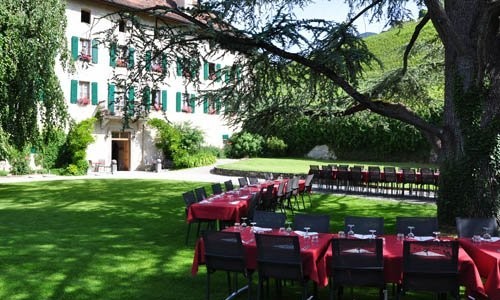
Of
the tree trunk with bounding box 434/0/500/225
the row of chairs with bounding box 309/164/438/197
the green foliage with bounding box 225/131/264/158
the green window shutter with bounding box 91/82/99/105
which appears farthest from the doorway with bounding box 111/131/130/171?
the tree trunk with bounding box 434/0/500/225

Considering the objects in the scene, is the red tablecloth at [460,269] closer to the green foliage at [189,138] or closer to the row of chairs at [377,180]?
the row of chairs at [377,180]

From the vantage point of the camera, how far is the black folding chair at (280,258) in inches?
208

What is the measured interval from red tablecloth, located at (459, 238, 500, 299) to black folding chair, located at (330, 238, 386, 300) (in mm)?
1042

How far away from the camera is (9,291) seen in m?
6.25

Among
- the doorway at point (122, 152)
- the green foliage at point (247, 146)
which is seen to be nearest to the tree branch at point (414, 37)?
the doorway at point (122, 152)

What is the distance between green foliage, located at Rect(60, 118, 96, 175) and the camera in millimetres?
25969

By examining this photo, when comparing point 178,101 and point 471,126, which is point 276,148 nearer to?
point 178,101

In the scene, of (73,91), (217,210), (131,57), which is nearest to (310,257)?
(217,210)

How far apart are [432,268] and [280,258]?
1.53 meters

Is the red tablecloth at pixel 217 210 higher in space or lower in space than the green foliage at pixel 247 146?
lower

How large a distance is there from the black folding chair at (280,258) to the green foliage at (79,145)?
2209 cm

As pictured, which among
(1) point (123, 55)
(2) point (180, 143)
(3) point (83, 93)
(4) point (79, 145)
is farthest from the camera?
(2) point (180, 143)

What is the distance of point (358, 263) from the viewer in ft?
16.8

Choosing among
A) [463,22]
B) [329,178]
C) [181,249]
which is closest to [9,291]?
[181,249]
